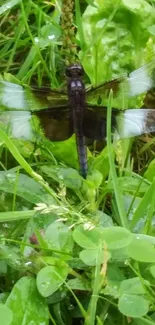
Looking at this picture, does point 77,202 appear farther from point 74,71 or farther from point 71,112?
point 74,71

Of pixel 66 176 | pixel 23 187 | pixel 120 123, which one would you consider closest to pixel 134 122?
pixel 120 123

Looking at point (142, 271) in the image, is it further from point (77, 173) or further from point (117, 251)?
point (77, 173)

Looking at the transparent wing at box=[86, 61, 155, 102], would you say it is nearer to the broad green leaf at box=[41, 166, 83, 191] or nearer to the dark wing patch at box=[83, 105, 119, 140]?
the dark wing patch at box=[83, 105, 119, 140]

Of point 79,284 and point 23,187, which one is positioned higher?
point 23,187

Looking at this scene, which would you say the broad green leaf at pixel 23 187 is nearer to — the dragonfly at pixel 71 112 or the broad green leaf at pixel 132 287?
the dragonfly at pixel 71 112

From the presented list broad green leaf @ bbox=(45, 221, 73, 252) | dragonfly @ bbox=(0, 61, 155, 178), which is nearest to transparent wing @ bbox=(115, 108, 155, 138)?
dragonfly @ bbox=(0, 61, 155, 178)

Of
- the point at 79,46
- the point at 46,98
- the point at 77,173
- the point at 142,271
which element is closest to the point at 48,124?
the point at 46,98

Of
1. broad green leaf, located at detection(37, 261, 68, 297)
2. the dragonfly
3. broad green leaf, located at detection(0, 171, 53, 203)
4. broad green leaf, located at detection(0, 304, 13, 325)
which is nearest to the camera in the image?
broad green leaf, located at detection(0, 304, 13, 325)
